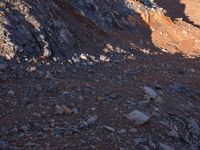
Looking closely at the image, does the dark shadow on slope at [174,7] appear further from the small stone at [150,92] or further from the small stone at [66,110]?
the small stone at [66,110]

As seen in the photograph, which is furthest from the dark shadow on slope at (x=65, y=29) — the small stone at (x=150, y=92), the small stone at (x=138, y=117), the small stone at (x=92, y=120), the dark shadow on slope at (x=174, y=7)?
the dark shadow on slope at (x=174, y=7)

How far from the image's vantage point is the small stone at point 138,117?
34.0 feet

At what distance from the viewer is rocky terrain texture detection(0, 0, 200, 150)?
9.38m

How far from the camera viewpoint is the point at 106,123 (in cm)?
996

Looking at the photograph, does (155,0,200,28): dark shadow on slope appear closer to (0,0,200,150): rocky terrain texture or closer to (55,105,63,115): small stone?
(0,0,200,150): rocky terrain texture

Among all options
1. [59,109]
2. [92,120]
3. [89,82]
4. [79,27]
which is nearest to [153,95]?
[89,82]

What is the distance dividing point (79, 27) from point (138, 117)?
763cm

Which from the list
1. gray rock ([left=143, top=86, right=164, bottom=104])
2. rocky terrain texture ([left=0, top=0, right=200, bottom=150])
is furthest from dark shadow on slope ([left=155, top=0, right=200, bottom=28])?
gray rock ([left=143, top=86, right=164, bottom=104])

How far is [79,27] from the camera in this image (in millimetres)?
17312

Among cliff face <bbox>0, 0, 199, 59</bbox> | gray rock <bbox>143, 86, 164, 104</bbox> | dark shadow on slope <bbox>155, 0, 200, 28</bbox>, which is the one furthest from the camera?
dark shadow on slope <bbox>155, 0, 200, 28</bbox>

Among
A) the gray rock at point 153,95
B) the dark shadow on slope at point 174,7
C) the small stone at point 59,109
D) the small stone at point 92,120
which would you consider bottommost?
the small stone at point 59,109

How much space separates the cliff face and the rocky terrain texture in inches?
1.7

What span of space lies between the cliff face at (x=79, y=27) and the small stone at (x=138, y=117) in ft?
13.4

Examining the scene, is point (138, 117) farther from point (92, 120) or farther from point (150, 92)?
point (150, 92)
